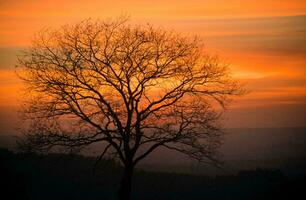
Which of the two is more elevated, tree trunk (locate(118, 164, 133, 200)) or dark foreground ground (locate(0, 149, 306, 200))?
dark foreground ground (locate(0, 149, 306, 200))

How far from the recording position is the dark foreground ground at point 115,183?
3120 centimetres

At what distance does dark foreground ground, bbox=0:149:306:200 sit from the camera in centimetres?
3120

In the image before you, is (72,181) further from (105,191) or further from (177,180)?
(177,180)

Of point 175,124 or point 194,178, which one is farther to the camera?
point 194,178

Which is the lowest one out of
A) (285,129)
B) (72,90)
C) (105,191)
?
(105,191)

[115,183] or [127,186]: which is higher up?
[115,183]

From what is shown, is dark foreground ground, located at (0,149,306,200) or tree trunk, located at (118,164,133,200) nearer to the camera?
tree trunk, located at (118,164,133,200)

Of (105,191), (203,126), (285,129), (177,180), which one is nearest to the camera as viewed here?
(203,126)

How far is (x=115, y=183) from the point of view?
3409 centimetres

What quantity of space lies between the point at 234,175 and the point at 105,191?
8860 mm

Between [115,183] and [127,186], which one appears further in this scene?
[115,183]

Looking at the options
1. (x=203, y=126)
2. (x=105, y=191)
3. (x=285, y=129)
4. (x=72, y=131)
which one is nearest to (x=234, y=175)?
(x=105, y=191)

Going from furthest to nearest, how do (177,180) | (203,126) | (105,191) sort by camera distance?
(177,180) < (105,191) < (203,126)

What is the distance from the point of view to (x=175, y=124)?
79.7 ft
